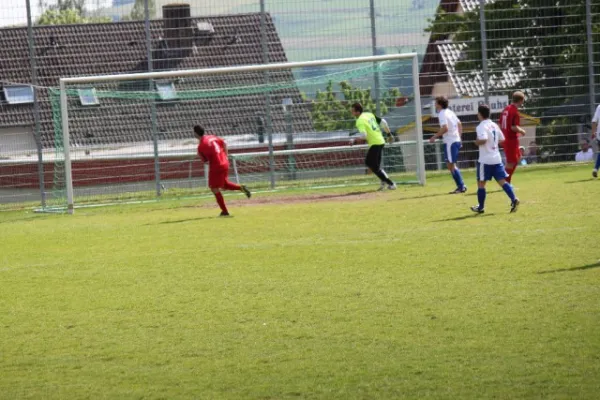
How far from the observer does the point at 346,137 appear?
24.8 m

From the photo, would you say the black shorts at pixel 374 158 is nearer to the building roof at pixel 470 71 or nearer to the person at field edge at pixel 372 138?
the person at field edge at pixel 372 138

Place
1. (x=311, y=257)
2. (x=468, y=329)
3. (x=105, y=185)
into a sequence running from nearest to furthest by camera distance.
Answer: (x=468, y=329) → (x=311, y=257) → (x=105, y=185)

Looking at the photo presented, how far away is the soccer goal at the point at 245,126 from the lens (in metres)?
23.8

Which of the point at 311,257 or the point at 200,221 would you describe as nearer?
the point at 311,257

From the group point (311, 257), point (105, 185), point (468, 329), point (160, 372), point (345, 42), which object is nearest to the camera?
point (160, 372)

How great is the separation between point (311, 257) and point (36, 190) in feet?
41.3

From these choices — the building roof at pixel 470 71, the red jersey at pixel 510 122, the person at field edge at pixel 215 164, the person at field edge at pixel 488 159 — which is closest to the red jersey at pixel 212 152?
the person at field edge at pixel 215 164

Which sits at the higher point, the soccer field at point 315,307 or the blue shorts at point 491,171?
the blue shorts at point 491,171

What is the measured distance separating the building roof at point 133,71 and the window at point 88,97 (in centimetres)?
10

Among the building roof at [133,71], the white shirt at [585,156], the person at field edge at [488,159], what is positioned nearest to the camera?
the person at field edge at [488,159]

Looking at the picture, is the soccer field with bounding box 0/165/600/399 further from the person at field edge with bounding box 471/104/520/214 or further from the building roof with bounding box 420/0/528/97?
the building roof with bounding box 420/0/528/97

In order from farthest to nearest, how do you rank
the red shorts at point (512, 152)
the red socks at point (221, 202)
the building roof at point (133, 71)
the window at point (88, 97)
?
1. the building roof at point (133, 71)
2. the window at point (88, 97)
3. the red shorts at point (512, 152)
4. the red socks at point (221, 202)

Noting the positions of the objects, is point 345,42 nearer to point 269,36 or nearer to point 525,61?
point 269,36

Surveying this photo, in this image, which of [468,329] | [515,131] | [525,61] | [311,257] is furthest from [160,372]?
[525,61]
